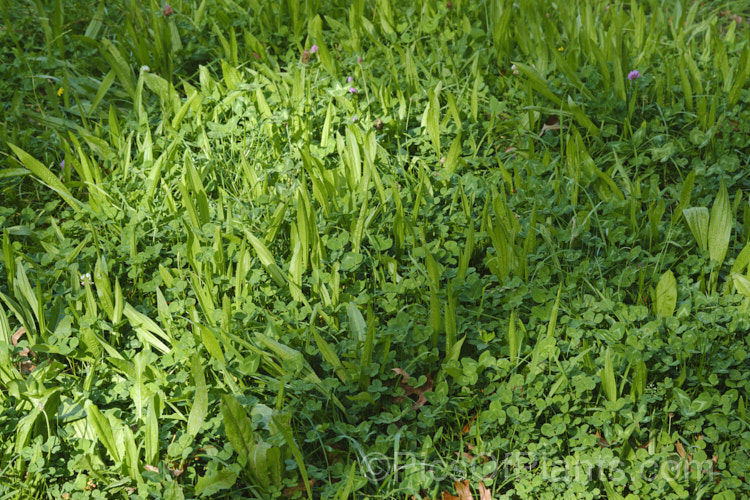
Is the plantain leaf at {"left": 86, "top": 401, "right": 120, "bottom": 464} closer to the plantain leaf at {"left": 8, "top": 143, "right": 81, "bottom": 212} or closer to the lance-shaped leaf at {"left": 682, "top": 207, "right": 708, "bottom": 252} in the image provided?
the plantain leaf at {"left": 8, "top": 143, "right": 81, "bottom": 212}

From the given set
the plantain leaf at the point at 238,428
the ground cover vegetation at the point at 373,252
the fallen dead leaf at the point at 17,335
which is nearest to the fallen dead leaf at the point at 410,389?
the ground cover vegetation at the point at 373,252

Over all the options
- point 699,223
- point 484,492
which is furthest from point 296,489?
point 699,223

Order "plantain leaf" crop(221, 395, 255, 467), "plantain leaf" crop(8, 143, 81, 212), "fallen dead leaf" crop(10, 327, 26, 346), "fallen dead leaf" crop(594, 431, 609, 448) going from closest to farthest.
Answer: "plantain leaf" crop(221, 395, 255, 467) < "fallen dead leaf" crop(594, 431, 609, 448) < "fallen dead leaf" crop(10, 327, 26, 346) < "plantain leaf" crop(8, 143, 81, 212)

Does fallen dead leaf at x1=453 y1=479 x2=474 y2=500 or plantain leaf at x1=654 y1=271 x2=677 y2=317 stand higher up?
plantain leaf at x1=654 y1=271 x2=677 y2=317

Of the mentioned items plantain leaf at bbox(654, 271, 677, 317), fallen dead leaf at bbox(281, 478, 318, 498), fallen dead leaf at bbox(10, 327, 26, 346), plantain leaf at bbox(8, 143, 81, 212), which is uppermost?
plantain leaf at bbox(8, 143, 81, 212)

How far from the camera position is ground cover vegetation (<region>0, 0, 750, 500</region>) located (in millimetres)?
1922

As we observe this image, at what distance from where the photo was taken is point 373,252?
2.51m

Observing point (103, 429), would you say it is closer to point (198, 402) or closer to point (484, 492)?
point (198, 402)

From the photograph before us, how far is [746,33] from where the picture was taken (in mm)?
3496

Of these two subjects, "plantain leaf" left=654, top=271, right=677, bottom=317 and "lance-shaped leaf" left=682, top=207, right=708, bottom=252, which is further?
"lance-shaped leaf" left=682, top=207, right=708, bottom=252

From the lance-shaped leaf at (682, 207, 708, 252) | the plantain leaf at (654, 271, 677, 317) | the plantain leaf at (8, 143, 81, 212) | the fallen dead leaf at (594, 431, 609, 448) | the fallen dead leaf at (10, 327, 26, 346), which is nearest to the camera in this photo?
the fallen dead leaf at (594, 431, 609, 448)

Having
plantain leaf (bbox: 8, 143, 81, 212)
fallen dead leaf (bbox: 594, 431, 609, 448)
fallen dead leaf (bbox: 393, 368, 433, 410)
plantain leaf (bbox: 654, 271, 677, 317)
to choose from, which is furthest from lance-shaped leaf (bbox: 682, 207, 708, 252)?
plantain leaf (bbox: 8, 143, 81, 212)

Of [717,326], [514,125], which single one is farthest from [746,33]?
[717,326]

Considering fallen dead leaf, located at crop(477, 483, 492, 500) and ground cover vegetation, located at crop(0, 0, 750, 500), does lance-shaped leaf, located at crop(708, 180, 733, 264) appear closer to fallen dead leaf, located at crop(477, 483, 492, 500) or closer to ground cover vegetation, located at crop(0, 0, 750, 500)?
ground cover vegetation, located at crop(0, 0, 750, 500)
